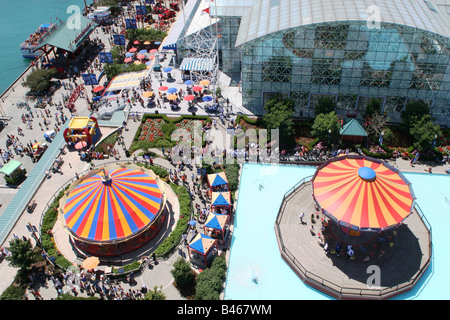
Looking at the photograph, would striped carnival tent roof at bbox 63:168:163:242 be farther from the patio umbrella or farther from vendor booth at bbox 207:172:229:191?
the patio umbrella

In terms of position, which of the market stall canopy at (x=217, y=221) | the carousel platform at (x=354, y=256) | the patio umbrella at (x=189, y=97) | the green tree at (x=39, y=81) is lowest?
the carousel platform at (x=354, y=256)

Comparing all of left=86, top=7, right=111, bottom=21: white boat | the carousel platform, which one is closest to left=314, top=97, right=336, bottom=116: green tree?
the carousel platform

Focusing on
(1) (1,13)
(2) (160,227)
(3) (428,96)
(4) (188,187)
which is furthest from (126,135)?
(1) (1,13)

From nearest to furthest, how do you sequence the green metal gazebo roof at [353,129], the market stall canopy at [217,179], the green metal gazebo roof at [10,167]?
the market stall canopy at [217,179] < the green metal gazebo roof at [10,167] < the green metal gazebo roof at [353,129]

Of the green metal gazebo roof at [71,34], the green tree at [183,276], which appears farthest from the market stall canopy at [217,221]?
the green metal gazebo roof at [71,34]

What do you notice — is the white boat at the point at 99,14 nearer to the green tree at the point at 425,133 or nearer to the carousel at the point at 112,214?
the carousel at the point at 112,214

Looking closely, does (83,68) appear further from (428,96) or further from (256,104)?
(428,96)

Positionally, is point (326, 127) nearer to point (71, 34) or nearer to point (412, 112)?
point (412, 112)
